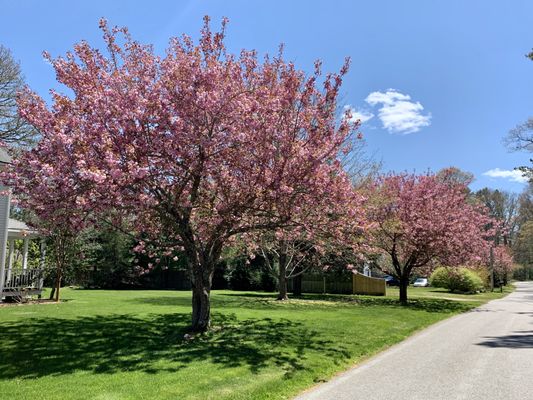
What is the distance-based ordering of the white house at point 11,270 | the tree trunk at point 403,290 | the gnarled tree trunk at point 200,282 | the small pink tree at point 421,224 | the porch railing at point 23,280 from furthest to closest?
the tree trunk at point 403,290 < the small pink tree at point 421,224 < the porch railing at point 23,280 < the white house at point 11,270 < the gnarled tree trunk at point 200,282

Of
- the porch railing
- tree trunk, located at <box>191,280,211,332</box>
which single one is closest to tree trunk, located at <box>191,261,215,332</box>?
tree trunk, located at <box>191,280,211,332</box>

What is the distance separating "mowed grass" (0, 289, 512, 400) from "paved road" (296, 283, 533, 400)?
51cm

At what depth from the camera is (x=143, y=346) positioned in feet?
29.8

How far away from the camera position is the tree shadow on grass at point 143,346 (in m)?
7.54

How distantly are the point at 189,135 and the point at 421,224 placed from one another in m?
15.2

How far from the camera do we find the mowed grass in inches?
249

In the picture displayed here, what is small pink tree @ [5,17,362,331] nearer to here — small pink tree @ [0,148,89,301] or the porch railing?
small pink tree @ [0,148,89,301]

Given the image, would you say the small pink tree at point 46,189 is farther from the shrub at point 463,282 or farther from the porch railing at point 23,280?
the shrub at point 463,282

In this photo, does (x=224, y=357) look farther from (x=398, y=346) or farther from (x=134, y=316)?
(x=134, y=316)

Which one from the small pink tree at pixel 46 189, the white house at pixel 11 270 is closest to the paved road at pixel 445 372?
the small pink tree at pixel 46 189

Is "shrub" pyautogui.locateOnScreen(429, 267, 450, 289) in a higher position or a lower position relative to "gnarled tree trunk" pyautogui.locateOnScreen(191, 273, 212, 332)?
higher

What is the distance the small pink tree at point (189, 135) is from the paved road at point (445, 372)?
3.55 metres

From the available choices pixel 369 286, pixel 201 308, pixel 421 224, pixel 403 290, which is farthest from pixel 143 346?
pixel 369 286

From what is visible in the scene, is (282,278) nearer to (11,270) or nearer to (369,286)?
(369,286)
